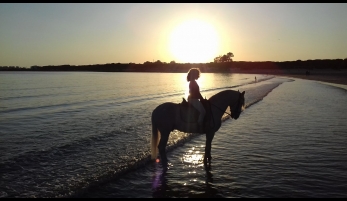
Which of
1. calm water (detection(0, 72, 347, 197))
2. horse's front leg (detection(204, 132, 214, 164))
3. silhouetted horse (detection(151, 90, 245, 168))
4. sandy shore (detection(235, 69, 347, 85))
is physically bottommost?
calm water (detection(0, 72, 347, 197))

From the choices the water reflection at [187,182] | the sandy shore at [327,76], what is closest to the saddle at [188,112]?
the water reflection at [187,182]

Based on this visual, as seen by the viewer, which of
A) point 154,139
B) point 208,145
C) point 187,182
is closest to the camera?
point 187,182

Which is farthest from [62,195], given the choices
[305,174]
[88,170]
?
[305,174]

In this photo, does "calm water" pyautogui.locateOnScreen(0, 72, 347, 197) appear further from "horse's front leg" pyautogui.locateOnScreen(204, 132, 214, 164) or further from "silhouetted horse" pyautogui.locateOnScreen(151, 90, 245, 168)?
"silhouetted horse" pyautogui.locateOnScreen(151, 90, 245, 168)

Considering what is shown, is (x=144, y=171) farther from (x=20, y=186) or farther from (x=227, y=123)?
(x=227, y=123)

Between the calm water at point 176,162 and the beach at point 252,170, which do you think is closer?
the beach at point 252,170

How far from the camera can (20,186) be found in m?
7.20

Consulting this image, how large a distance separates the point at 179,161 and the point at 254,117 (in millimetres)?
10623

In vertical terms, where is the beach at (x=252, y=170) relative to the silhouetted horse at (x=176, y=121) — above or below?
below

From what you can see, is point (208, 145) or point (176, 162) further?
point (176, 162)

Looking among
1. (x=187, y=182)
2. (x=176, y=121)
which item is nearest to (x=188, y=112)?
(x=176, y=121)

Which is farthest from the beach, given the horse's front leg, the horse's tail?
the horse's tail

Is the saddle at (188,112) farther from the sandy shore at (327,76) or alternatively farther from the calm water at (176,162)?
the sandy shore at (327,76)

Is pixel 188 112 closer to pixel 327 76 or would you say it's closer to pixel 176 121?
pixel 176 121
